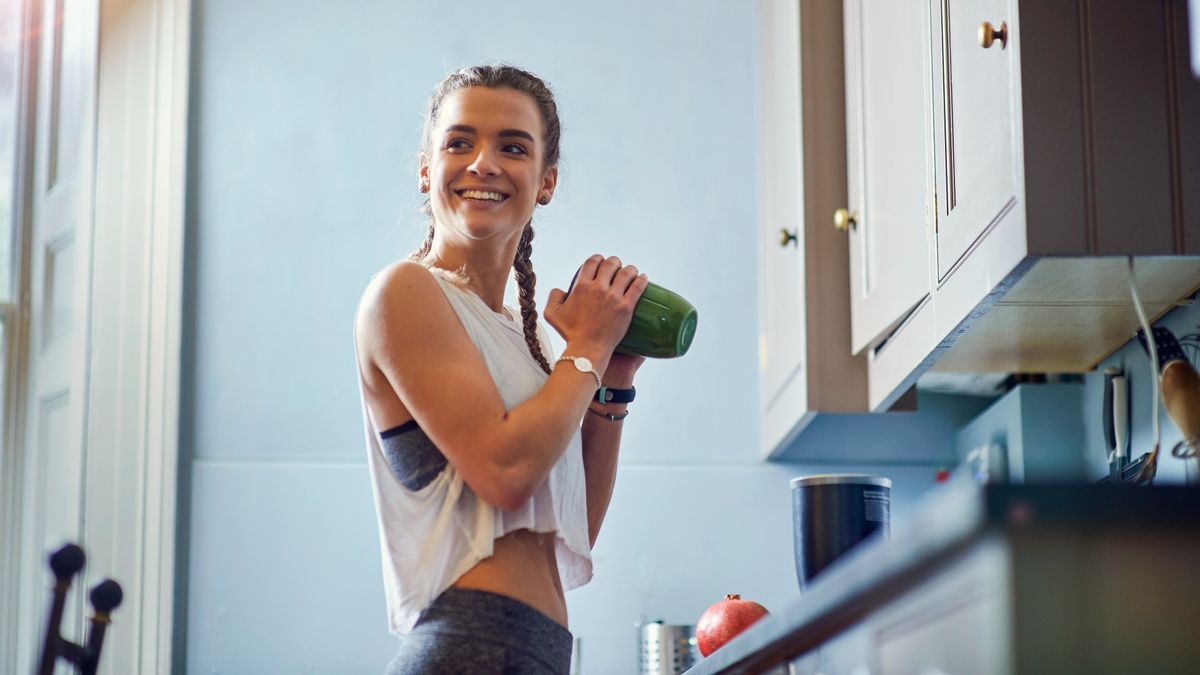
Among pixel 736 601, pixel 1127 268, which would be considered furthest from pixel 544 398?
pixel 736 601

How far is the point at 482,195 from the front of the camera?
4.48ft

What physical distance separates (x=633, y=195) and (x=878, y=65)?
0.89m

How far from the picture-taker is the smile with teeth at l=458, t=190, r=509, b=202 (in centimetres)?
136

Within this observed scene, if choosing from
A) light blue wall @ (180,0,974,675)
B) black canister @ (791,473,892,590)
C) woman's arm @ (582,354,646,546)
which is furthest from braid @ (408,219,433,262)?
light blue wall @ (180,0,974,675)

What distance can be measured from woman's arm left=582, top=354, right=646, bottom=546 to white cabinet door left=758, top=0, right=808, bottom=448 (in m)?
0.97

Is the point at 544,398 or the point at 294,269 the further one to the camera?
the point at 294,269

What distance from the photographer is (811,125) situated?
96.0 inches

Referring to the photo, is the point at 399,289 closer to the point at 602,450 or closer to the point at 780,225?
the point at 602,450

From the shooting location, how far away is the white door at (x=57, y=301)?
8.55 ft

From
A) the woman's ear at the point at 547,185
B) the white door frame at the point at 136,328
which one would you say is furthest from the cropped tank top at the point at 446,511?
the white door frame at the point at 136,328

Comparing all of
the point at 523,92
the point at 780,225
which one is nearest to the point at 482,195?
the point at 523,92

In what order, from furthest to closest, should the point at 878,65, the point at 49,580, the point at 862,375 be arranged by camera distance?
1. the point at 49,580
2. the point at 862,375
3. the point at 878,65

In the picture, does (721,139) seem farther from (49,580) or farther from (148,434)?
(49,580)

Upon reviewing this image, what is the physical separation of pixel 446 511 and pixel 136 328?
1704mm
